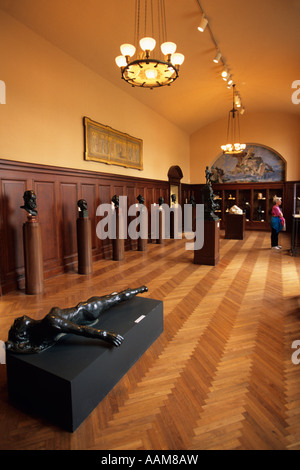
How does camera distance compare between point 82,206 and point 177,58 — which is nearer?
point 177,58

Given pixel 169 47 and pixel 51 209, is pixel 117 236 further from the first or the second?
pixel 169 47

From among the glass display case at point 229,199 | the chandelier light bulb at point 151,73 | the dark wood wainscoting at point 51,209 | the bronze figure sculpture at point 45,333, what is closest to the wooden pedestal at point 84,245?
the dark wood wainscoting at point 51,209

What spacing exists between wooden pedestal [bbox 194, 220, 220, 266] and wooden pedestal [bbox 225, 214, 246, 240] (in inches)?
162

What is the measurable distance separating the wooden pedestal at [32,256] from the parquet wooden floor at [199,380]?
208mm

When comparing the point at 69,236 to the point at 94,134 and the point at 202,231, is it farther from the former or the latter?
the point at 202,231

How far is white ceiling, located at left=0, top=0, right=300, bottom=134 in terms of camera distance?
511cm

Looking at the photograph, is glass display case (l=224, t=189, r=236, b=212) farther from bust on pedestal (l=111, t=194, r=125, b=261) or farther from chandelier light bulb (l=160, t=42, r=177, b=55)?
chandelier light bulb (l=160, t=42, r=177, b=55)

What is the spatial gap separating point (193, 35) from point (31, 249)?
19.3ft

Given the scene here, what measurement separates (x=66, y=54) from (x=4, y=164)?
3.28 meters

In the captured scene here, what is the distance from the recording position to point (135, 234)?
9203mm

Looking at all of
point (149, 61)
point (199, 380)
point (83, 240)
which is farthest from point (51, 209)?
point (199, 380)

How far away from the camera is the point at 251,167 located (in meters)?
14.0

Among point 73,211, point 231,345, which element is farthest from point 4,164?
point 231,345

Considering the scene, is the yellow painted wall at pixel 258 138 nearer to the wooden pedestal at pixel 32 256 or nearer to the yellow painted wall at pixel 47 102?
the yellow painted wall at pixel 47 102
